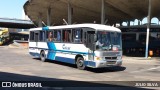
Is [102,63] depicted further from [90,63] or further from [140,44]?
[140,44]

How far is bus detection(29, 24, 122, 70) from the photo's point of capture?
18.3 m

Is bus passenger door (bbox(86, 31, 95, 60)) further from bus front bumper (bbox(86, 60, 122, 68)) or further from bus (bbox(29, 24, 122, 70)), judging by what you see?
bus front bumper (bbox(86, 60, 122, 68))

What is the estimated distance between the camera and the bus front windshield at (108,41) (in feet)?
60.0

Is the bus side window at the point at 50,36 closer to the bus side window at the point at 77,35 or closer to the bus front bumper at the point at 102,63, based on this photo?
the bus side window at the point at 77,35

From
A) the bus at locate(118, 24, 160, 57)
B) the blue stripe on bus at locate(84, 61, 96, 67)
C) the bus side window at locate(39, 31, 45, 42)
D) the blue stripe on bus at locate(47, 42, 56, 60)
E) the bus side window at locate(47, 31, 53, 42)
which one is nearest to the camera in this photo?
the blue stripe on bus at locate(84, 61, 96, 67)

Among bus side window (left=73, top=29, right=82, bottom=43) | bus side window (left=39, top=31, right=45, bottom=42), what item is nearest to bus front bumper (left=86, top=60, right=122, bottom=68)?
bus side window (left=73, top=29, right=82, bottom=43)

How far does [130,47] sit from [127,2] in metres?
6.17

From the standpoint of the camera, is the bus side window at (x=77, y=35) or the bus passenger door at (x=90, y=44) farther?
the bus side window at (x=77, y=35)

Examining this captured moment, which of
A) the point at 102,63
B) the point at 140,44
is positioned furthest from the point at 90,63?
the point at 140,44

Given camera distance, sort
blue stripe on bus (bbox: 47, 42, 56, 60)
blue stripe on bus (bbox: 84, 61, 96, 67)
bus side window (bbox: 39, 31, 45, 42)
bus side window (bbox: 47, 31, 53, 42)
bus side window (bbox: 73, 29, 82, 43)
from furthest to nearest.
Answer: bus side window (bbox: 39, 31, 45, 42), bus side window (bbox: 47, 31, 53, 42), blue stripe on bus (bbox: 47, 42, 56, 60), bus side window (bbox: 73, 29, 82, 43), blue stripe on bus (bbox: 84, 61, 96, 67)

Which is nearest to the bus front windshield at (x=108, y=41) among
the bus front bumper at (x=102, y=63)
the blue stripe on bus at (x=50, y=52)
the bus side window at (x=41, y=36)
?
the bus front bumper at (x=102, y=63)

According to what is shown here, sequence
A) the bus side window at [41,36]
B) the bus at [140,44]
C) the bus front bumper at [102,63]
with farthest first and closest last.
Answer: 1. the bus at [140,44]
2. the bus side window at [41,36]
3. the bus front bumper at [102,63]

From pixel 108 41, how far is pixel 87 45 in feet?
4.17

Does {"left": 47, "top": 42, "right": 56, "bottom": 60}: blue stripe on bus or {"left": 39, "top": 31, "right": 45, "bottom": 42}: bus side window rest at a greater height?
{"left": 39, "top": 31, "right": 45, "bottom": 42}: bus side window
